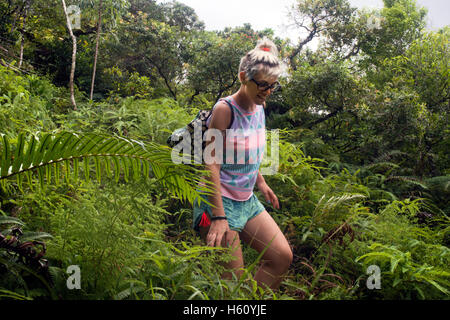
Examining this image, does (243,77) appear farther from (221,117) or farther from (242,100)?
(221,117)

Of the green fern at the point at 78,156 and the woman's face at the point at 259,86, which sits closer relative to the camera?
the green fern at the point at 78,156

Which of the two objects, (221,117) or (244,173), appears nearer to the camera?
(221,117)

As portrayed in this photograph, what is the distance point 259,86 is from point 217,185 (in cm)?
63

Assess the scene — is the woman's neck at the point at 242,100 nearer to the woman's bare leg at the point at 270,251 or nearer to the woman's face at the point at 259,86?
the woman's face at the point at 259,86

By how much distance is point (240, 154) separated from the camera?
1982 mm

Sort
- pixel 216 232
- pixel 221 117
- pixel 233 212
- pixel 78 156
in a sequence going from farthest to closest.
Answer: pixel 233 212
pixel 221 117
pixel 216 232
pixel 78 156

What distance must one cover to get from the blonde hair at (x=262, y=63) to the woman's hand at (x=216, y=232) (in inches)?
33.6

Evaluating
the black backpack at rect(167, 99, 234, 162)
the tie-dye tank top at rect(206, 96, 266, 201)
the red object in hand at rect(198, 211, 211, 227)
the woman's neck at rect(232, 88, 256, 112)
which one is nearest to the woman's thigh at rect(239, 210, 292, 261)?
the tie-dye tank top at rect(206, 96, 266, 201)

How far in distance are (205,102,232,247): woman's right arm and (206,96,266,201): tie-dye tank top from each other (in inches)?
2.4

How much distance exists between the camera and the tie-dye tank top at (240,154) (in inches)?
76.8

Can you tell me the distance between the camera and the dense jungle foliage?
141 centimetres

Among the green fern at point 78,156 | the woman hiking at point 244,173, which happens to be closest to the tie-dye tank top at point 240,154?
the woman hiking at point 244,173

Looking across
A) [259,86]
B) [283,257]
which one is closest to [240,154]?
[259,86]

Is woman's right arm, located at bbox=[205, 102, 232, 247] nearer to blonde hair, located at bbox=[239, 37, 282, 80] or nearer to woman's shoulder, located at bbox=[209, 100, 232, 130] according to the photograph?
woman's shoulder, located at bbox=[209, 100, 232, 130]
